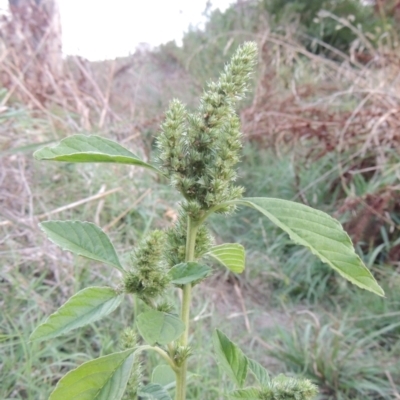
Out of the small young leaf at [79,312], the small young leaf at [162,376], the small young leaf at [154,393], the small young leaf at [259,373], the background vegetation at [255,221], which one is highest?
the small young leaf at [79,312]

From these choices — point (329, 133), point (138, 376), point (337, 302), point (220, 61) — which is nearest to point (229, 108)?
point (138, 376)

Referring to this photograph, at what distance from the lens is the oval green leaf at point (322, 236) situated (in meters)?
0.44

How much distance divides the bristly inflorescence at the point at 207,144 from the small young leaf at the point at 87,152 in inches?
1.1

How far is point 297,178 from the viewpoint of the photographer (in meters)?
2.95

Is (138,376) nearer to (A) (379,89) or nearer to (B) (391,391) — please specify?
(B) (391,391)

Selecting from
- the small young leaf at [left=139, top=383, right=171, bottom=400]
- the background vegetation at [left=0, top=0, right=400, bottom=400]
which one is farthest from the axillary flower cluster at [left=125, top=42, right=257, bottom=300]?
the background vegetation at [left=0, top=0, right=400, bottom=400]

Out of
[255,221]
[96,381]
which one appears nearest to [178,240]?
[96,381]

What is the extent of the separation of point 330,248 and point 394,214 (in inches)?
94.6

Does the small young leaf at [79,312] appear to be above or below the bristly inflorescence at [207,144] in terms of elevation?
below

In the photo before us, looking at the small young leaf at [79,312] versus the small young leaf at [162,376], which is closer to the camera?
the small young leaf at [79,312]

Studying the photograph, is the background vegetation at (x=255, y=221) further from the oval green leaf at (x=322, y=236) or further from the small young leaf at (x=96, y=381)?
the oval green leaf at (x=322, y=236)

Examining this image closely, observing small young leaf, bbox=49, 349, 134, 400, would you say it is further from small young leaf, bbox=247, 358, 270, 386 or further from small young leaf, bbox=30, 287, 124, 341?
small young leaf, bbox=247, 358, 270, 386

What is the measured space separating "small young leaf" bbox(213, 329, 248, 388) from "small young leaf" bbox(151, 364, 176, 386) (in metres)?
0.12

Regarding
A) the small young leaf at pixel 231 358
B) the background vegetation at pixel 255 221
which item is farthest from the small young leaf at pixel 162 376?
the background vegetation at pixel 255 221
